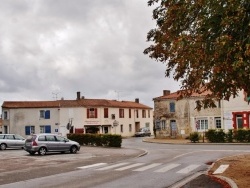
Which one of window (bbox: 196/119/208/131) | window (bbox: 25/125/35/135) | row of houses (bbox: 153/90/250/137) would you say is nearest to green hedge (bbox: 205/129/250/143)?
row of houses (bbox: 153/90/250/137)

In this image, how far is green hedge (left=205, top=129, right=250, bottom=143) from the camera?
131 feet

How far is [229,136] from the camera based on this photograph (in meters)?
41.1

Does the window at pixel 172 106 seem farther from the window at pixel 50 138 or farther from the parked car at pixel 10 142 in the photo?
the window at pixel 50 138

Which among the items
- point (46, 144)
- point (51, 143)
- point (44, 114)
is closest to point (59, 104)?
point (44, 114)

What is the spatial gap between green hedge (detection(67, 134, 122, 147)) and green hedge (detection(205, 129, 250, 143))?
34.5 feet

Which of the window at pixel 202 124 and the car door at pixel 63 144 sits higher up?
the window at pixel 202 124

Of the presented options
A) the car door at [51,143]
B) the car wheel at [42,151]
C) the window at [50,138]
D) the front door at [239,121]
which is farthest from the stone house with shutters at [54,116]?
the car wheel at [42,151]

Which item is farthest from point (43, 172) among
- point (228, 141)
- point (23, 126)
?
point (23, 126)

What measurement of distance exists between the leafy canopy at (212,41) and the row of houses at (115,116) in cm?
3921

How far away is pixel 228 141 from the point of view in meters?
41.4

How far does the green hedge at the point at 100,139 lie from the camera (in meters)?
37.4

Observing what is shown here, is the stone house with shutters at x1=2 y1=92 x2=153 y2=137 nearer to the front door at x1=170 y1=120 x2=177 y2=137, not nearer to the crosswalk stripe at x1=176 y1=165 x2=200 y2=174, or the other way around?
the front door at x1=170 y1=120 x2=177 y2=137

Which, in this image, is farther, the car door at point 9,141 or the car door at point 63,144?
the car door at point 9,141

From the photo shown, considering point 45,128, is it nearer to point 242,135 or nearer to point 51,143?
point 242,135
